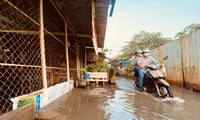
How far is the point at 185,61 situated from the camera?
9562 millimetres

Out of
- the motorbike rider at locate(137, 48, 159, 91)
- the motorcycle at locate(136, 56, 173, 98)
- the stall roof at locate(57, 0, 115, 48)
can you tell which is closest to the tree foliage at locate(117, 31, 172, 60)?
the motorbike rider at locate(137, 48, 159, 91)

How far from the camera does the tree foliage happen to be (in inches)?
1399

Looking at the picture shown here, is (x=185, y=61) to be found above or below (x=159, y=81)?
above

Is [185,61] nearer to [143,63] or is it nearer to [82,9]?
[143,63]

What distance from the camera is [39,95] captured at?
5.12 metres

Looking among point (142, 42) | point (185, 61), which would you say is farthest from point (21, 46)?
point (142, 42)

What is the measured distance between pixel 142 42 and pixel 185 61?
28.4 meters

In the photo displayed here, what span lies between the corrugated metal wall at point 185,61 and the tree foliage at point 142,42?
23562mm

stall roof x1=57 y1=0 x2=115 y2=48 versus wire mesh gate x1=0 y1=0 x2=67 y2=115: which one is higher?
stall roof x1=57 y1=0 x2=115 y2=48

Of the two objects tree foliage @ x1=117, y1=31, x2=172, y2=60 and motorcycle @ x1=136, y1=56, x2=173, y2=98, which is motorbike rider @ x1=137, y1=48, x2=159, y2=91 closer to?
motorcycle @ x1=136, y1=56, x2=173, y2=98

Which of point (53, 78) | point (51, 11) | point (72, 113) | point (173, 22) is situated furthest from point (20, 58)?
point (173, 22)

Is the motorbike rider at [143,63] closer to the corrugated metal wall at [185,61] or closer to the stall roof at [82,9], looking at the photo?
the corrugated metal wall at [185,61]

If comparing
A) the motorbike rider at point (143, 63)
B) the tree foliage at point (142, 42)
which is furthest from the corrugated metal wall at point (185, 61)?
the tree foliage at point (142, 42)

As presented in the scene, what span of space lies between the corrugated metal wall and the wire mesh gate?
14.9 ft
